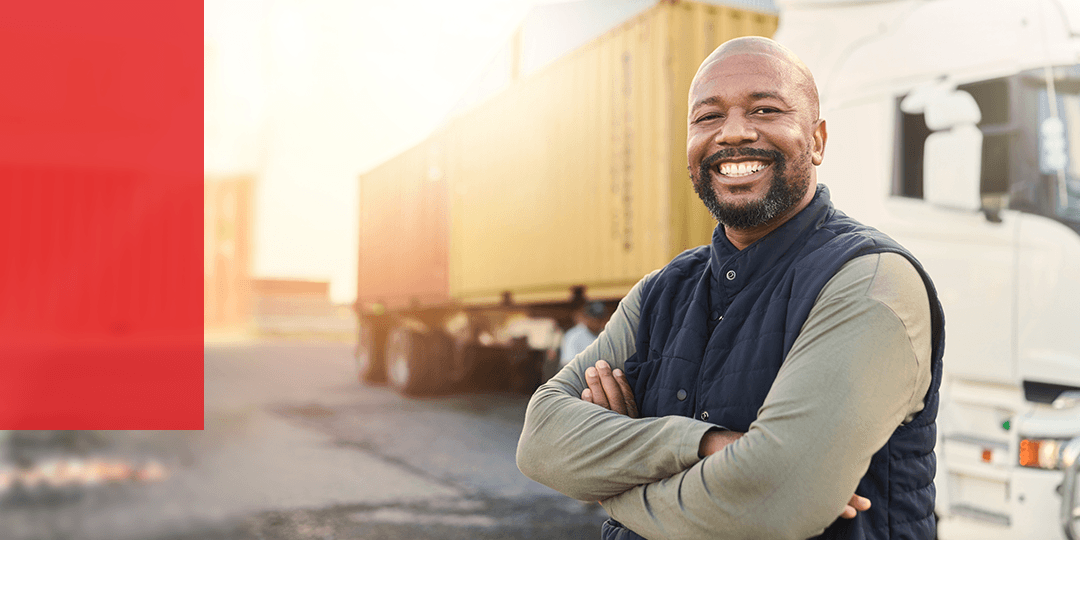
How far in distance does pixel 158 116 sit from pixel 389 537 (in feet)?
15.8

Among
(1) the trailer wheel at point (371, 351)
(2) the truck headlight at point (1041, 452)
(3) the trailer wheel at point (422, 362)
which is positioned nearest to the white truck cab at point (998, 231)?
(2) the truck headlight at point (1041, 452)

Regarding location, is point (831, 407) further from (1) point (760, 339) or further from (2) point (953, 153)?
(2) point (953, 153)

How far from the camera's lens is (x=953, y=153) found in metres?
3.30

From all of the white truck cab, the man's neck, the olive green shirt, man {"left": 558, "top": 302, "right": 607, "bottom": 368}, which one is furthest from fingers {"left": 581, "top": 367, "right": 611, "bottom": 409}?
man {"left": 558, "top": 302, "right": 607, "bottom": 368}

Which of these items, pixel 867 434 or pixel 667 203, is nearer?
pixel 867 434

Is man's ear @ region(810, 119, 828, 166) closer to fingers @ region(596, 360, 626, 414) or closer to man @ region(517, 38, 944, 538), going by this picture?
man @ region(517, 38, 944, 538)

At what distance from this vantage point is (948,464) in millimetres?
3316

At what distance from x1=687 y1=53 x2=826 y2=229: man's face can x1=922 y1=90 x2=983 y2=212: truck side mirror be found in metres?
2.24

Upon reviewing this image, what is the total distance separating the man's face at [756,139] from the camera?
4.58 feet

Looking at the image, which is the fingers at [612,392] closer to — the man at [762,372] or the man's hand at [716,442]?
the man at [762,372]

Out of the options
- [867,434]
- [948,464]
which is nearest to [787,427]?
[867,434]

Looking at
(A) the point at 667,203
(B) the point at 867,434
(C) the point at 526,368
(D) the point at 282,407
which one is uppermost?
(A) the point at 667,203

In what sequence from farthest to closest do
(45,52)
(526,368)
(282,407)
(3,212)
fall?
(282,407), (526,368), (3,212), (45,52)
